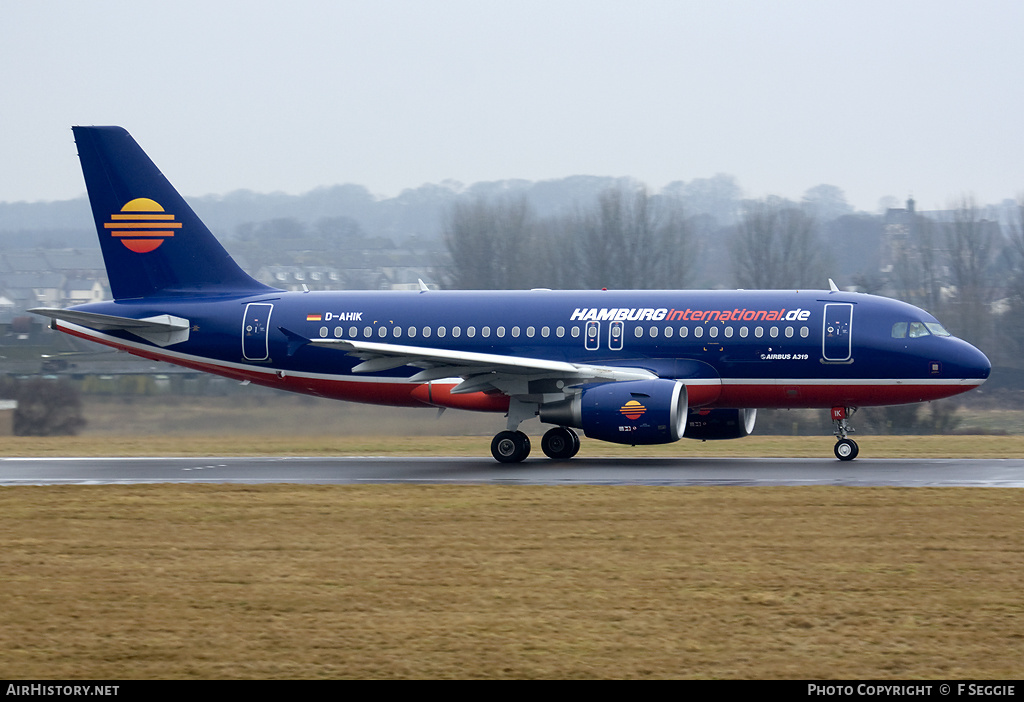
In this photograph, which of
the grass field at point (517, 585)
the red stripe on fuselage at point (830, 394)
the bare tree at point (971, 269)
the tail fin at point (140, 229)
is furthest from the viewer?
the bare tree at point (971, 269)

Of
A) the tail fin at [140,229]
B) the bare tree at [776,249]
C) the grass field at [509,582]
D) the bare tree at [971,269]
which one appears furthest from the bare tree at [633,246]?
the grass field at [509,582]

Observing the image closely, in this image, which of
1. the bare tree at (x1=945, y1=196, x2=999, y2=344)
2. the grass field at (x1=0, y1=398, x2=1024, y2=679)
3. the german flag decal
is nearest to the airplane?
the german flag decal

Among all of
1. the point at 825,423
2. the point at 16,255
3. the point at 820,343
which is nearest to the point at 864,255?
the point at 825,423

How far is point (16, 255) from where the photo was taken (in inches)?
2854

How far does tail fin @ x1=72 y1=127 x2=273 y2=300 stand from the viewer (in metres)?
28.4

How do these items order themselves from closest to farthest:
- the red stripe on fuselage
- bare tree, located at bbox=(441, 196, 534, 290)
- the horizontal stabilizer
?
the red stripe on fuselage < the horizontal stabilizer < bare tree, located at bbox=(441, 196, 534, 290)

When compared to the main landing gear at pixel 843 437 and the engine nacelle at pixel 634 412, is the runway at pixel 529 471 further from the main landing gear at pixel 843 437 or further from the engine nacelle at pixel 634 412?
the engine nacelle at pixel 634 412

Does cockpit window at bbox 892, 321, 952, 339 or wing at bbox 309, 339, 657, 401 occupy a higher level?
cockpit window at bbox 892, 321, 952, 339

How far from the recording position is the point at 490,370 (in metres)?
24.3

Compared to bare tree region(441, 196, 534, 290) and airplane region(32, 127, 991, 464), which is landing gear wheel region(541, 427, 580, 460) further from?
bare tree region(441, 196, 534, 290)

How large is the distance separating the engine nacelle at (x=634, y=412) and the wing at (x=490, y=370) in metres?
0.71

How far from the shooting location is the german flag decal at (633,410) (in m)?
23.0

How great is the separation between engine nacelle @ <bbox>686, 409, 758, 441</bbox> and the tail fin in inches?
449

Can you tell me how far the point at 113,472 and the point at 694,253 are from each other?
2093 inches
